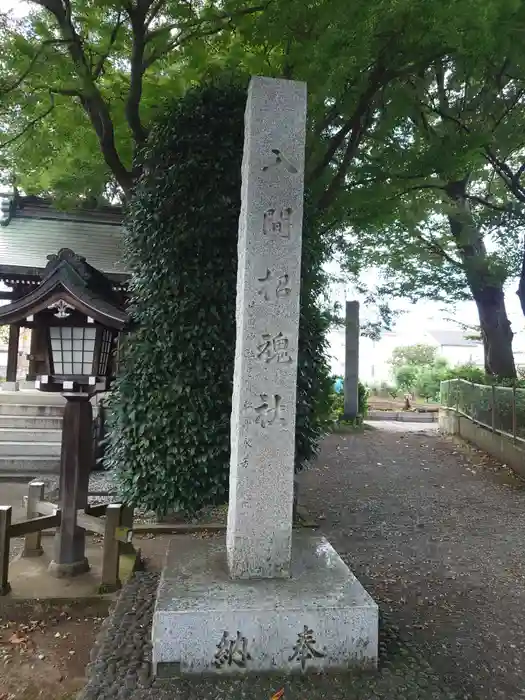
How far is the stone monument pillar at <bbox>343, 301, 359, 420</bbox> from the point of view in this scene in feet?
52.1

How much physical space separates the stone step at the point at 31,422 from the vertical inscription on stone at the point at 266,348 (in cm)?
826

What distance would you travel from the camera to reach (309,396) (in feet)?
19.7

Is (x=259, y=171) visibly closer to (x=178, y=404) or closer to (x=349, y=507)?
(x=178, y=404)

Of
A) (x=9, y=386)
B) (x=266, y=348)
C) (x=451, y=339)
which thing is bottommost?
(x=9, y=386)

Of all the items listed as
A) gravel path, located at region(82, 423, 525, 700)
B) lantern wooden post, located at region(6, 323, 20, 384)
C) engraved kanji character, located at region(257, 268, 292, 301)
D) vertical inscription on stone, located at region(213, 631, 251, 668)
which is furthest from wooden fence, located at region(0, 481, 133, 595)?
lantern wooden post, located at region(6, 323, 20, 384)

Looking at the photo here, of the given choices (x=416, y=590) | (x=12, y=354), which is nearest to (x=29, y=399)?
(x=12, y=354)

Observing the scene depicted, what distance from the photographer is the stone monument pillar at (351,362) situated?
625 inches

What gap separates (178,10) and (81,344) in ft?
13.0

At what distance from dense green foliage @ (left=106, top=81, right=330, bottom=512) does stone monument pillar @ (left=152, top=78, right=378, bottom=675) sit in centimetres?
175

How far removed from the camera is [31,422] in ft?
34.3

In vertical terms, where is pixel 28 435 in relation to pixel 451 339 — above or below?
below

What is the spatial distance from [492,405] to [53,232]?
11.1 meters

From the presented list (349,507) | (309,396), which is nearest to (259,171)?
(309,396)

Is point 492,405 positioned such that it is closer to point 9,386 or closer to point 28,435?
point 28,435
